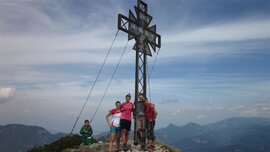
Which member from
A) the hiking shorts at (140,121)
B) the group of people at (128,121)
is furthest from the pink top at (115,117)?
the hiking shorts at (140,121)

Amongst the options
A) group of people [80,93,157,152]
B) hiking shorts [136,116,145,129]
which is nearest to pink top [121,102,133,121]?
group of people [80,93,157,152]

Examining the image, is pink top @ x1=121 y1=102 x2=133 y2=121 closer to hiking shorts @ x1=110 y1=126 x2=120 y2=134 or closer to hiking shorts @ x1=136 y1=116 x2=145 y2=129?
hiking shorts @ x1=110 y1=126 x2=120 y2=134

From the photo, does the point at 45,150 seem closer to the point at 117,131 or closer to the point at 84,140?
the point at 84,140

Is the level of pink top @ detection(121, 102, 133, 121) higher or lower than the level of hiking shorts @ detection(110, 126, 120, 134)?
higher

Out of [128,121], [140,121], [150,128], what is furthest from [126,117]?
[150,128]

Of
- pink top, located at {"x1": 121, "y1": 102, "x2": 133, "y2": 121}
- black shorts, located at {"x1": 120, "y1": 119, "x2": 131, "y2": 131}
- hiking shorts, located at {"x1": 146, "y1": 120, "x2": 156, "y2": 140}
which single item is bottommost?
hiking shorts, located at {"x1": 146, "y1": 120, "x2": 156, "y2": 140}

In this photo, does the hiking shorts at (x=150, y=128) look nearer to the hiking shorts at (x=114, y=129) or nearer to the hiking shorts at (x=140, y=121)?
the hiking shorts at (x=140, y=121)

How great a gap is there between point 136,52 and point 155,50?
3371mm

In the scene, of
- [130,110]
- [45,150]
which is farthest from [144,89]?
[45,150]

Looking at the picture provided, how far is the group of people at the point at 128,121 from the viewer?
15.6 meters

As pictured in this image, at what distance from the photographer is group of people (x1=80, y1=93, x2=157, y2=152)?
615 inches

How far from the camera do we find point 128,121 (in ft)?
51.4

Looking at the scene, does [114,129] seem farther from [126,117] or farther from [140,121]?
Result: [140,121]

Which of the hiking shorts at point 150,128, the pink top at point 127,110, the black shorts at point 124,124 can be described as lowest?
the hiking shorts at point 150,128
